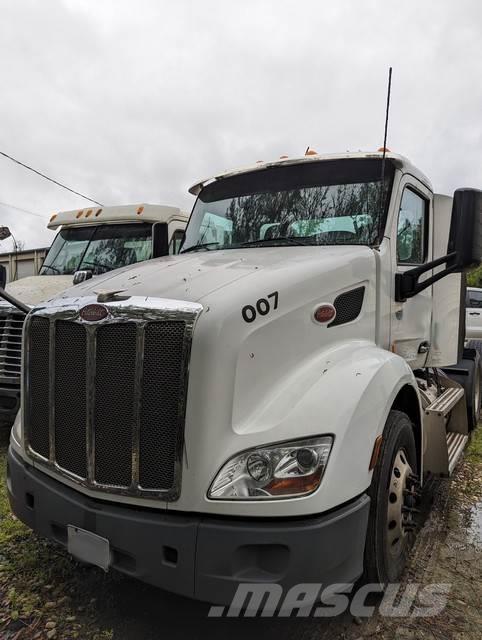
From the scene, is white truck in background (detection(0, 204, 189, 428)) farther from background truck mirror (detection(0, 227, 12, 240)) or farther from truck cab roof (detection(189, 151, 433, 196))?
truck cab roof (detection(189, 151, 433, 196))

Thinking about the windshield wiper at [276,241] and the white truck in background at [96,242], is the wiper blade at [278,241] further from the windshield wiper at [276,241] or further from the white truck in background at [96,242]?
the white truck in background at [96,242]

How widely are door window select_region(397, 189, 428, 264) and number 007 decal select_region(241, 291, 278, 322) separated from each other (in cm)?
144

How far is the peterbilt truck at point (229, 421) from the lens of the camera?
2049mm

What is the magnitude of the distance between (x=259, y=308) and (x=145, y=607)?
175cm

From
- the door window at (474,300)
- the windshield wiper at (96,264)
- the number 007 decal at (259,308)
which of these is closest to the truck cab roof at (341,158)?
the number 007 decal at (259,308)

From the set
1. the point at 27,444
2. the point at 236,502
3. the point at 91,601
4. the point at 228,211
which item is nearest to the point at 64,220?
the point at 228,211

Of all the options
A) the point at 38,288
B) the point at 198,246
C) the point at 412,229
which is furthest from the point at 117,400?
the point at 38,288

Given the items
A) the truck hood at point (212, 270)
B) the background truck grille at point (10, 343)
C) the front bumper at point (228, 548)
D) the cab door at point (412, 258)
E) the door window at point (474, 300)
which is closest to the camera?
the front bumper at point (228, 548)

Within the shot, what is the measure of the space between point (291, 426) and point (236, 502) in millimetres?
389

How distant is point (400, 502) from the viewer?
2.74m

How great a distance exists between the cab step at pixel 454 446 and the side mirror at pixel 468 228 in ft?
5.17

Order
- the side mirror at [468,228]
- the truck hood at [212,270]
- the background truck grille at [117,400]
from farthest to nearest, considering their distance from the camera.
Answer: the side mirror at [468,228] → the truck hood at [212,270] → the background truck grille at [117,400]

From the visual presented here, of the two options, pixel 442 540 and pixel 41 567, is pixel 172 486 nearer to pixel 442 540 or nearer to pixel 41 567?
pixel 41 567

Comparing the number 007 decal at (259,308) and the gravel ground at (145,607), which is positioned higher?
the number 007 decal at (259,308)
